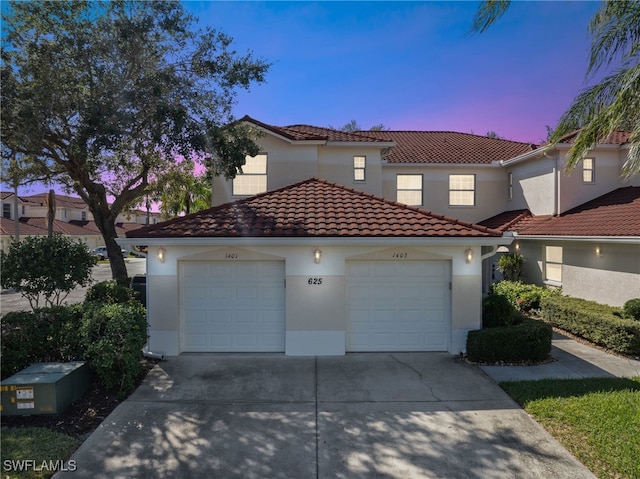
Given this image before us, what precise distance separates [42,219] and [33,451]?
52.5 meters

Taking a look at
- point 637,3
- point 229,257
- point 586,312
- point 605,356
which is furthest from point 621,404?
point 229,257

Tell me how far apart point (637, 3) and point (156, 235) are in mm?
11490

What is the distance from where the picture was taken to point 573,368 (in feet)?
25.3

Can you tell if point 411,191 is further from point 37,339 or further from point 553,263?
point 37,339

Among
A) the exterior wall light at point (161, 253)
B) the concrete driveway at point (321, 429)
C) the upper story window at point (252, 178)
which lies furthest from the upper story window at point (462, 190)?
the exterior wall light at point (161, 253)

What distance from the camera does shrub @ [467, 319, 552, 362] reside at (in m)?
7.95

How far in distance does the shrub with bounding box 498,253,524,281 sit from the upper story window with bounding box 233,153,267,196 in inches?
432

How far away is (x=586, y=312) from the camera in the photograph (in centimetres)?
987

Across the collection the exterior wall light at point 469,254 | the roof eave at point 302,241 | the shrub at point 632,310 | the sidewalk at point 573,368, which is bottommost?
the sidewalk at point 573,368

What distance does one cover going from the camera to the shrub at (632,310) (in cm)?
955

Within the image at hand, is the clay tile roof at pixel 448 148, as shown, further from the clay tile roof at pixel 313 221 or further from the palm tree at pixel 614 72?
the palm tree at pixel 614 72

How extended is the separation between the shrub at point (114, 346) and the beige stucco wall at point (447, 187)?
44.2ft

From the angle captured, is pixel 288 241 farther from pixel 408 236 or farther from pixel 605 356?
pixel 605 356

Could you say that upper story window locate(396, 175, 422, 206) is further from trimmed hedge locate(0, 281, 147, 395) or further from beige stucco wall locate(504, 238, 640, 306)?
trimmed hedge locate(0, 281, 147, 395)
